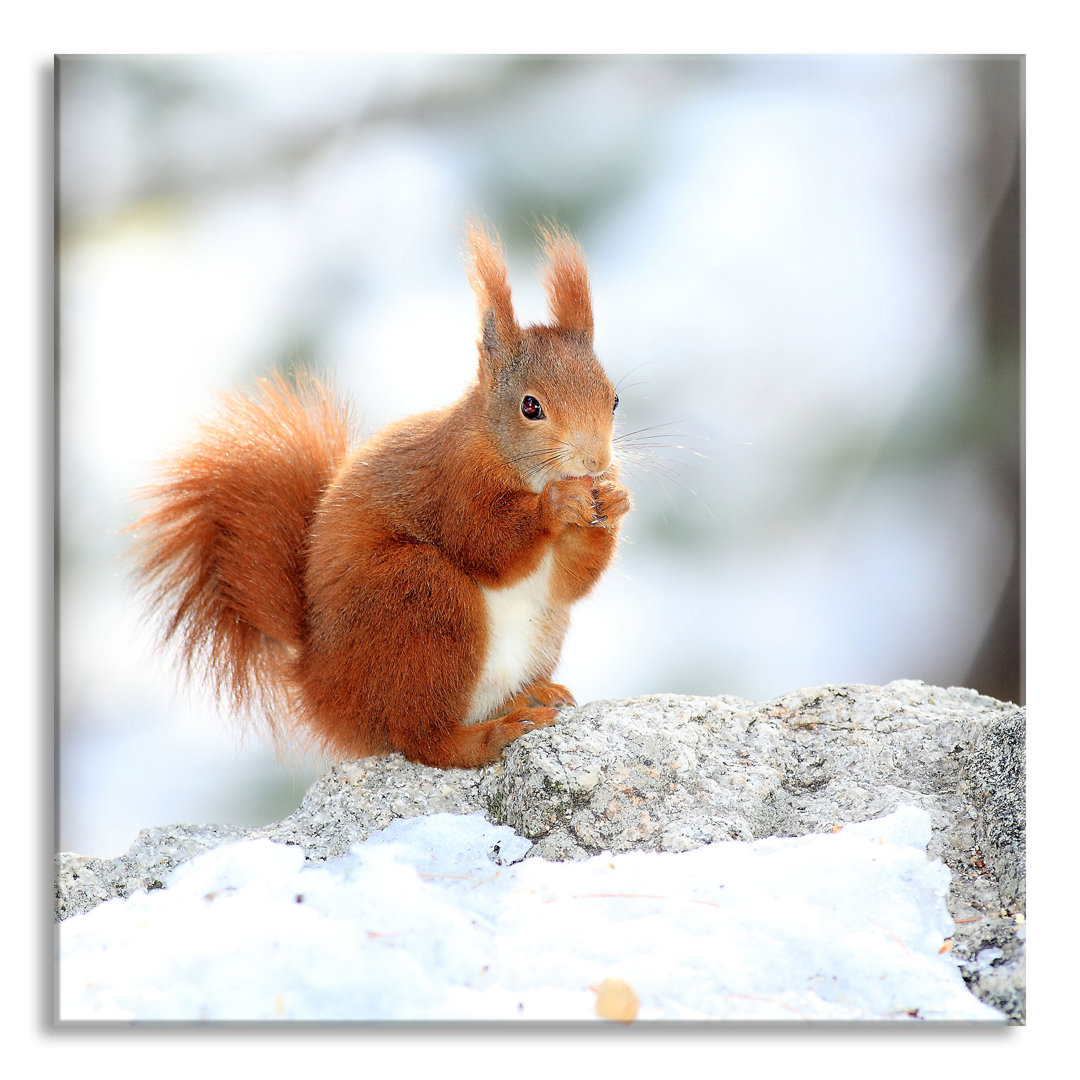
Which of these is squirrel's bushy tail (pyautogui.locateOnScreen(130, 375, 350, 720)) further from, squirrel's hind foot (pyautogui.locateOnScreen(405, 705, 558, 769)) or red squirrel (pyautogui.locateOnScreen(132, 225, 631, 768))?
squirrel's hind foot (pyautogui.locateOnScreen(405, 705, 558, 769))

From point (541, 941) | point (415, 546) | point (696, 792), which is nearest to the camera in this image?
point (541, 941)

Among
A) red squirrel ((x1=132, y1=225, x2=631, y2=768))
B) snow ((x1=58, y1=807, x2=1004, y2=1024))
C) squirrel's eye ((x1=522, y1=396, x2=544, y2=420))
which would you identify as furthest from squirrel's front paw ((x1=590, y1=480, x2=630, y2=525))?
snow ((x1=58, y1=807, x2=1004, y2=1024))

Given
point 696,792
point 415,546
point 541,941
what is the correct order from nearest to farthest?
point 541,941 < point 696,792 < point 415,546

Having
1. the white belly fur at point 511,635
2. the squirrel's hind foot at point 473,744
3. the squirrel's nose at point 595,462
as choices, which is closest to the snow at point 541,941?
the squirrel's hind foot at point 473,744

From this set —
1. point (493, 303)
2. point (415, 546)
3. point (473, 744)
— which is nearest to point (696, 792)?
point (473, 744)

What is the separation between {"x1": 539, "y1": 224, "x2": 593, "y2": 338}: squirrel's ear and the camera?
1882 mm

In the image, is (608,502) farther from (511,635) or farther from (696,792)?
(696,792)

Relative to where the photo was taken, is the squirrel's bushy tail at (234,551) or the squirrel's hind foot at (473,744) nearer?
the squirrel's hind foot at (473,744)

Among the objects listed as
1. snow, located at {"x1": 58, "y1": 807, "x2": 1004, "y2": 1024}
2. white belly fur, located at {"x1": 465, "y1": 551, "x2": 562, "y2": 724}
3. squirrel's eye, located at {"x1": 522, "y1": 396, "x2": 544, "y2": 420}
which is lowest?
snow, located at {"x1": 58, "y1": 807, "x2": 1004, "y2": 1024}

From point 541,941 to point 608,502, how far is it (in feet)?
2.15

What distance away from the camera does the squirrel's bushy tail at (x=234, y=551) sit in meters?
1.89

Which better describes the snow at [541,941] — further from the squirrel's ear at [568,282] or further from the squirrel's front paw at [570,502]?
the squirrel's ear at [568,282]

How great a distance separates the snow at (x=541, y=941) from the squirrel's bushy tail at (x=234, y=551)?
1.52 ft

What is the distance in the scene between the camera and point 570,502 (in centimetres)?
171
